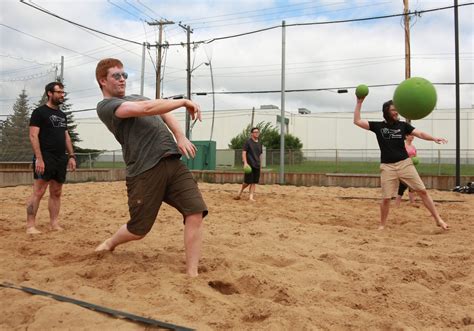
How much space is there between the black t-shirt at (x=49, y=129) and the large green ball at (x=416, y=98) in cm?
434

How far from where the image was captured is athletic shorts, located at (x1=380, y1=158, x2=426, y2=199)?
19.9 ft

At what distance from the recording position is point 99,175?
17.3 metres

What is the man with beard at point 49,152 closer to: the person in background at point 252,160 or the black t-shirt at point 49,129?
the black t-shirt at point 49,129

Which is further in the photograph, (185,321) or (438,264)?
(438,264)

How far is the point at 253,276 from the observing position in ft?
10.9

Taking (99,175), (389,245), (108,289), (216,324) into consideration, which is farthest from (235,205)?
(99,175)

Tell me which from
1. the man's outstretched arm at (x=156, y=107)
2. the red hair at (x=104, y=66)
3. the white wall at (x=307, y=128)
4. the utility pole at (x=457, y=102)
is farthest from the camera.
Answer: the white wall at (x=307, y=128)

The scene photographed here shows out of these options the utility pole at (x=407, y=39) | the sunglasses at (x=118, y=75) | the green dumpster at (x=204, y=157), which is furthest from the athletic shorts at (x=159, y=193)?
the green dumpster at (x=204, y=157)

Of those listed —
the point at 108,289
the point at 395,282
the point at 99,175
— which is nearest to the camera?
the point at 108,289

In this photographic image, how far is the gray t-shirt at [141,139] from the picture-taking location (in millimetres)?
3516

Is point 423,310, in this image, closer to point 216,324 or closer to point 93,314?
point 216,324

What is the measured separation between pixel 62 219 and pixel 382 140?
15.7 ft

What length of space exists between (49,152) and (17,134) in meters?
12.9

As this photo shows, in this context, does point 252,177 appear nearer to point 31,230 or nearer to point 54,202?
point 54,202
